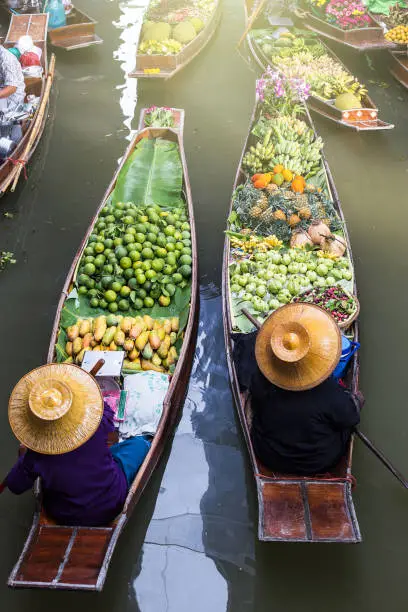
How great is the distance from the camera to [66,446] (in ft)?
9.49

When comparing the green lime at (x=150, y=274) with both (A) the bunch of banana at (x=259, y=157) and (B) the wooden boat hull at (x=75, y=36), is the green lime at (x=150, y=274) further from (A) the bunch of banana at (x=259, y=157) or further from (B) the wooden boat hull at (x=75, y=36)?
(B) the wooden boat hull at (x=75, y=36)

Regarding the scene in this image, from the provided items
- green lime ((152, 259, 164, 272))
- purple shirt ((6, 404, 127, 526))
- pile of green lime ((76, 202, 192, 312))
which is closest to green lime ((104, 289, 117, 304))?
pile of green lime ((76, 202, 192, 312))

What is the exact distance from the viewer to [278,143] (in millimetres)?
6617

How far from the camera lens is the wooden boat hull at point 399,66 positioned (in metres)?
9.70

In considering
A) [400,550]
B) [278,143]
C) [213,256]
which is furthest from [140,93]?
[400,550]

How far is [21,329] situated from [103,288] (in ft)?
3.91

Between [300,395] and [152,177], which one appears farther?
[152,177]

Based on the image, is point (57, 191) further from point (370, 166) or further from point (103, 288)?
point (370, 166)

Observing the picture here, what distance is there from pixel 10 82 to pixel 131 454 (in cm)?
626

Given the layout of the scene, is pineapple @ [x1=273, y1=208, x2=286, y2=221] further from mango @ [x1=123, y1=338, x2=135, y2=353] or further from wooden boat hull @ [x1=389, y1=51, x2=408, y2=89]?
wooden boat hull @ [x1=389, y1=51, x2=408, y2=89]

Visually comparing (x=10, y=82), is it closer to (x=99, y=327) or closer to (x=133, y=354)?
(x=99, y=327)

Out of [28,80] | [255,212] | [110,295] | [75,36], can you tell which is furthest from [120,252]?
[75,36]

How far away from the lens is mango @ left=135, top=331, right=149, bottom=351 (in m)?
4.51

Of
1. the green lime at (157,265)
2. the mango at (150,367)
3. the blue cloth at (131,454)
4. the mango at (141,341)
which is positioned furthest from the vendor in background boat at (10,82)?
the blue cloth at (131,454)
